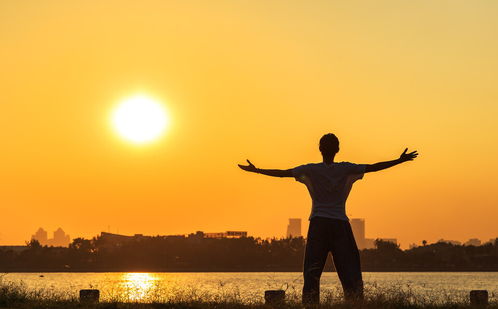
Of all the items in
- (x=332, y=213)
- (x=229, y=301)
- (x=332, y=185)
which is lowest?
(x=229, y=301)

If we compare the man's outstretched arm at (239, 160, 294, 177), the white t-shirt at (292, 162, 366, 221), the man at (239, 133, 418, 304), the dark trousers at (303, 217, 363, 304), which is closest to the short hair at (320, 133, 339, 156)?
the man at (239, 133, 418, 304)

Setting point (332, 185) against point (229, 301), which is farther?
point (229, 301)

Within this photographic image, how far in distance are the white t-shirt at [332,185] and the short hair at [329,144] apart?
0.20 m

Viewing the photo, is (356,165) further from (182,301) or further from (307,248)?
(182,301)

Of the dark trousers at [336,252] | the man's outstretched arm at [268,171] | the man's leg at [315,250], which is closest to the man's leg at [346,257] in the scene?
the dark trousers at [336,252]

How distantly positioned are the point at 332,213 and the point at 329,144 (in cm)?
110

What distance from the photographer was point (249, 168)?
14602mm

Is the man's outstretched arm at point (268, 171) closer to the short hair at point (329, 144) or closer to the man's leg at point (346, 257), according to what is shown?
the short hair at point (329, 144)

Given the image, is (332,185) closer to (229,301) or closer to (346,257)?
(346,257)

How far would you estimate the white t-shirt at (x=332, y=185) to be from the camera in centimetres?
1411

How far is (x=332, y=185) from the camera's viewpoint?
46.3 feet

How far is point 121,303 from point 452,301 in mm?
6243

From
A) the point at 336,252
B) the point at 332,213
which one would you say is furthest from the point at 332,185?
the point at 336,252

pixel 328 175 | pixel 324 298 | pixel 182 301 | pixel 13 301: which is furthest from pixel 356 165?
pixel 13 301
